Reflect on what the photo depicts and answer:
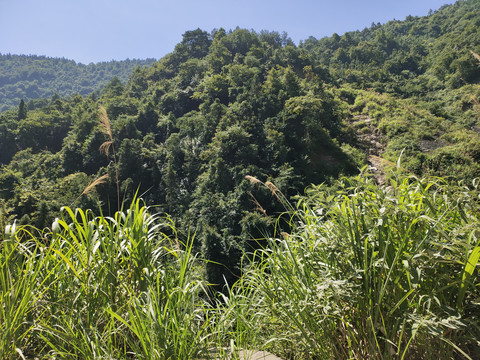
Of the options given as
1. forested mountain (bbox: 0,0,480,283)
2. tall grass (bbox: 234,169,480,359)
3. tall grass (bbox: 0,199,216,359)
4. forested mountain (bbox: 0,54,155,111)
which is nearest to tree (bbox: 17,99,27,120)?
forested mountain (bbox: 0,0,480,283)

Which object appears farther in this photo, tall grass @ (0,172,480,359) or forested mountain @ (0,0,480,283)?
forested mountain @ (0,0,480,283)

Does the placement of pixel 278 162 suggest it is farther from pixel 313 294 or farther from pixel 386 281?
pixel 386 281

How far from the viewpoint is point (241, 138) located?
1619 centimetres

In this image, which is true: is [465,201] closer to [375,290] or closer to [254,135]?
[375,290]

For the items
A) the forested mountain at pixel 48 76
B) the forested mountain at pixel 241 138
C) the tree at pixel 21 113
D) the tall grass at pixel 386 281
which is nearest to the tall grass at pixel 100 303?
the tall grass at pixel 386 281

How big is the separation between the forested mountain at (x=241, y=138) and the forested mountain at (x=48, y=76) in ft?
180

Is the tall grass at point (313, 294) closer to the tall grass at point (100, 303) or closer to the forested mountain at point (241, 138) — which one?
the tall grass at point (100, 303)

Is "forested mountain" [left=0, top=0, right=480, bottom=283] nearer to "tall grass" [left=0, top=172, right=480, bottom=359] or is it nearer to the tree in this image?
the tree

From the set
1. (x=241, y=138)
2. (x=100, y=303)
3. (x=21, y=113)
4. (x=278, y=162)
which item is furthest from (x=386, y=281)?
(x=21, y=113)

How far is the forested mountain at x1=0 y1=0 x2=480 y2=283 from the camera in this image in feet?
44.2

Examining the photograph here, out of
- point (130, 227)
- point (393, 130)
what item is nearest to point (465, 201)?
point (130, 227)

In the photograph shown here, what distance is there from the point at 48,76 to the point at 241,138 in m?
93.0

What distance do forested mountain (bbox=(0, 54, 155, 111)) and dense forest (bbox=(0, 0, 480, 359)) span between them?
5376 centimetres

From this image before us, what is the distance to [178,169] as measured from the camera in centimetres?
1930
